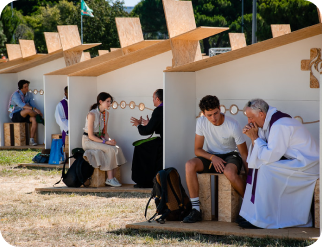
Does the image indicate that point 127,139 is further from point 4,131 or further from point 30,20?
point 30,20

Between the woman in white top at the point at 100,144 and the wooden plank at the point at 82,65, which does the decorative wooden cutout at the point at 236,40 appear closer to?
the wooden plank at the point at 82,65

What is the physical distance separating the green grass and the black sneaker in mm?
6459

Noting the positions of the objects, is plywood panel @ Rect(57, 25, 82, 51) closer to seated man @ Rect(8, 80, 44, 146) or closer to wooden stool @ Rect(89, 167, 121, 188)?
seated man @ Rect(8, 80, 44, 146)

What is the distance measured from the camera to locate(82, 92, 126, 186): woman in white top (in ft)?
28.2

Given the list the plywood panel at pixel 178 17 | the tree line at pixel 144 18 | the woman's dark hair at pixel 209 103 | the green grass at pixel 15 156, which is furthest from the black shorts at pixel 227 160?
the tree line at pixel 144 18

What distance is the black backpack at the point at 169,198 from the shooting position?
20.4ft

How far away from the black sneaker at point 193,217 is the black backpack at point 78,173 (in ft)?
9.46

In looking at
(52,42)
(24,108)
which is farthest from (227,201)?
(52,42)

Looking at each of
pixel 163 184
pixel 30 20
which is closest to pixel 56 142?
pixel 163 184

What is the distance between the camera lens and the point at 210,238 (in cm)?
557

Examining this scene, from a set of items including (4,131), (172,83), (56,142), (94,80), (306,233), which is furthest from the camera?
(4,131)

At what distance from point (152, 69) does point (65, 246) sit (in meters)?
4.16

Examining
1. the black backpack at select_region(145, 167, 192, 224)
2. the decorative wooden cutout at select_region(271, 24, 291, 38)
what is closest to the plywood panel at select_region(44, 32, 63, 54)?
the decorative wooden cutout at select_region(271, 24, 291, 38)

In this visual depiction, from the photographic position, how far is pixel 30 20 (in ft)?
172
